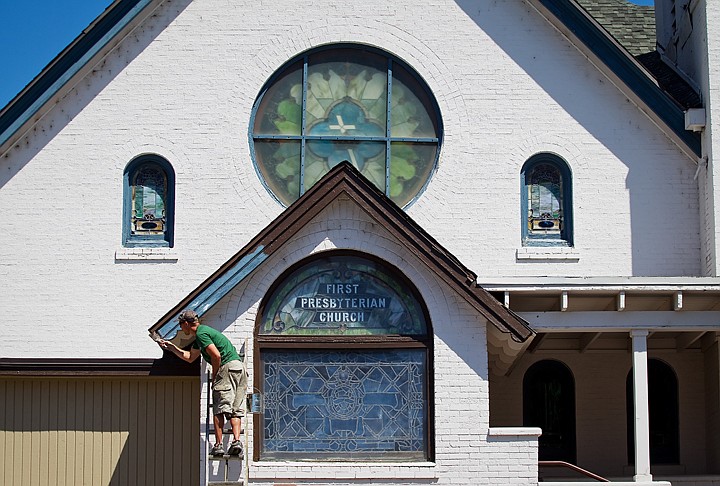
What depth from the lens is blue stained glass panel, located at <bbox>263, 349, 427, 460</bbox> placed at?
669 inches

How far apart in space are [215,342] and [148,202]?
442 centimetres

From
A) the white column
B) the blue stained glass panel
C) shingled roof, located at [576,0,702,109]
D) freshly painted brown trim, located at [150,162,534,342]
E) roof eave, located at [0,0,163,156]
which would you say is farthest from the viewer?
shingled roof, located at [576,0,702,109]

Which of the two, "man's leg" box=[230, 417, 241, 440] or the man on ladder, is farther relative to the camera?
"man's leg" box=[230, 417, 241, 440]

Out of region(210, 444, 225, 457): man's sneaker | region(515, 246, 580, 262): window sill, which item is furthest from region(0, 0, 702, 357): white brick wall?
region(210, 444, 225, 457): man's sneaker

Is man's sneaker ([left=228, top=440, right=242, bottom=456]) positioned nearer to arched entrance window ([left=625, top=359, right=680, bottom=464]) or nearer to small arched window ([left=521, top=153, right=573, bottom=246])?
small arched window ([left=521, top=153, right=573, bottom=246])

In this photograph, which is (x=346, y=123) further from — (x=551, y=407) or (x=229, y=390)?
(x=229, y=390)

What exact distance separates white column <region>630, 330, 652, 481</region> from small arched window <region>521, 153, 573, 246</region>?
227 cm

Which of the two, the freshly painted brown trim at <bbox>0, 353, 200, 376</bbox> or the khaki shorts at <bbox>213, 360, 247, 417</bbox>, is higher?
the freshly painted brown trim at <bbox>0, 353, 200, 376</bbox>

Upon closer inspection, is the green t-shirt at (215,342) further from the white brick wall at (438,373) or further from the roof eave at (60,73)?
the roof eave at (60,73)

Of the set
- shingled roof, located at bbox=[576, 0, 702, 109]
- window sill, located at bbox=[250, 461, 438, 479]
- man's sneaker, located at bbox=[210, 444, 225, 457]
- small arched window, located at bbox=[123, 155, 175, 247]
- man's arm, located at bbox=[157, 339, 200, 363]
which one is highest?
shingled roof, located at bbox=[576, 0, 702, 109]

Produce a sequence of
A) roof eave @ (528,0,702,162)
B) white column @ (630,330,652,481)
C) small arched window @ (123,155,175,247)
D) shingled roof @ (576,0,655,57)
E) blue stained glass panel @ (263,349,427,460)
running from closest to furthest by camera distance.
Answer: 1. blue stained glass panel @ (263,349,427,460)
2. white column @ (630,330,652,481)
3. roof eave @ (528,0,702,162)
4. small arched window @ (123,155,175,247)
5. shingled roof @ (576,0,655,57)

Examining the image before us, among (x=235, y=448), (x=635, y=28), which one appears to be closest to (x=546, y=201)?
(x=635, y=28)

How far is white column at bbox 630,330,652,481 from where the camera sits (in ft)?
60.1

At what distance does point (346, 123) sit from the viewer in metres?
20.3
